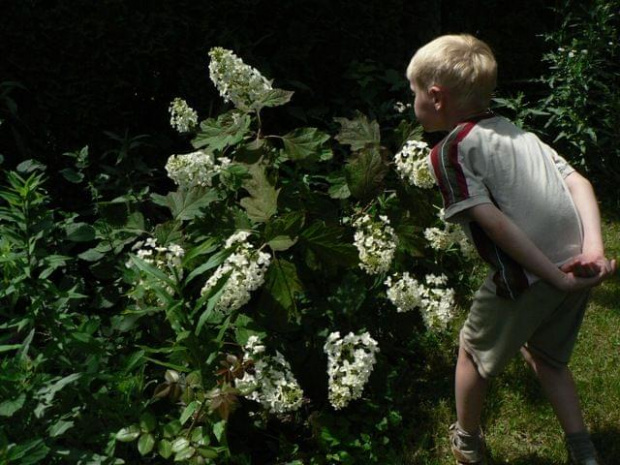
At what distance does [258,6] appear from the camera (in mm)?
3951

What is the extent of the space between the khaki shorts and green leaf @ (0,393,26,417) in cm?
139

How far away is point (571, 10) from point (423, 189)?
7.96 ft

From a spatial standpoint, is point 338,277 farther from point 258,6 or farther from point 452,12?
point 452,12

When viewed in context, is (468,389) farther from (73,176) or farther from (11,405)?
(73,176)

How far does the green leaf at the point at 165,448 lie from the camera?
7.79ft

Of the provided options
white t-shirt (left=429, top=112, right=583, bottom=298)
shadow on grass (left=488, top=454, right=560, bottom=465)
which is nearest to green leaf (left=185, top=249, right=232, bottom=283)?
white t-shirt (left=429, top=112, right=583, bottom=298)

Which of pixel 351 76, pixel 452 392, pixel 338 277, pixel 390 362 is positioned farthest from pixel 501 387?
pixel 351 76

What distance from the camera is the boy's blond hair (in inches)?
90.4

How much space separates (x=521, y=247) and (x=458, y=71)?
0.55 metres

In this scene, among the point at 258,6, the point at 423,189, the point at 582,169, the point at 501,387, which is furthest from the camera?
the point at 582,169

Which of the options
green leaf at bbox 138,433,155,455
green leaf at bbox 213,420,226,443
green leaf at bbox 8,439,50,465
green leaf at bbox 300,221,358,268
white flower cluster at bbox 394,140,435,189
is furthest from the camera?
white flower cluster at bbox 394,140,435,189

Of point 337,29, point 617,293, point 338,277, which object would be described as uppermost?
point 337,29

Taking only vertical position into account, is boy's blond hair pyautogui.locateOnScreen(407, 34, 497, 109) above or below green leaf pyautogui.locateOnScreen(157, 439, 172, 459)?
above

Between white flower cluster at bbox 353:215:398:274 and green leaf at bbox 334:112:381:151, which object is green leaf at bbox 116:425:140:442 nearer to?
white flower cluster at bbox 353:215:398:274
